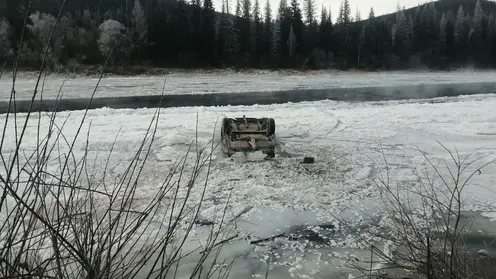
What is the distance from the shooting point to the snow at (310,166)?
5.68 meters

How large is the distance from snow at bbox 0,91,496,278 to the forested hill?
27246mm

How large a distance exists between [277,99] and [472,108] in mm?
11082

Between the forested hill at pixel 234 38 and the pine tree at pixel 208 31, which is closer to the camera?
the forested hill at pixel 234 38

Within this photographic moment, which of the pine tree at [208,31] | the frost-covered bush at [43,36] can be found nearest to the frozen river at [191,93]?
the frost-covered bush at [43,36]

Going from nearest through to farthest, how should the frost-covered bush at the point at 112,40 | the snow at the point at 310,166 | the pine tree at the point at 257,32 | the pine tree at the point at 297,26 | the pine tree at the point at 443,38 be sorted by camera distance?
the snow at the point at 310,166 → the frost-covered bush at the point at 112,40 → the pine tree at the point at 257,32 → the pine tree at the point at 297,26 → the pine tree at the point at 443,38

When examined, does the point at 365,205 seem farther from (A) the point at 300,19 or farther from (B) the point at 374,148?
(A) the point at 300,19

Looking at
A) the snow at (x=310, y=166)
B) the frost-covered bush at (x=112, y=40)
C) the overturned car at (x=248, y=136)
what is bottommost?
the snow at (x=310, y=166)

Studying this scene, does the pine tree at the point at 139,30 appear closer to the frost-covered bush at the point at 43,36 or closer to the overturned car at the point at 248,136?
the frost-covered bush at the point at 43,36

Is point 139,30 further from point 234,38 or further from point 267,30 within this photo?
point 267,30

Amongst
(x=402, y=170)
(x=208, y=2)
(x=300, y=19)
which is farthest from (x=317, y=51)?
(x=402, y=170)

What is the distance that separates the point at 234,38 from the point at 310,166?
4503cm

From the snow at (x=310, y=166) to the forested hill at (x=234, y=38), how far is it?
89.4 feet

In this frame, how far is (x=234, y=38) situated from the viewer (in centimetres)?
5200

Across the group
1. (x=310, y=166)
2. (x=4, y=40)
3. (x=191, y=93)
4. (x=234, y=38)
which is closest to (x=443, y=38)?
(x=234, y=38)
